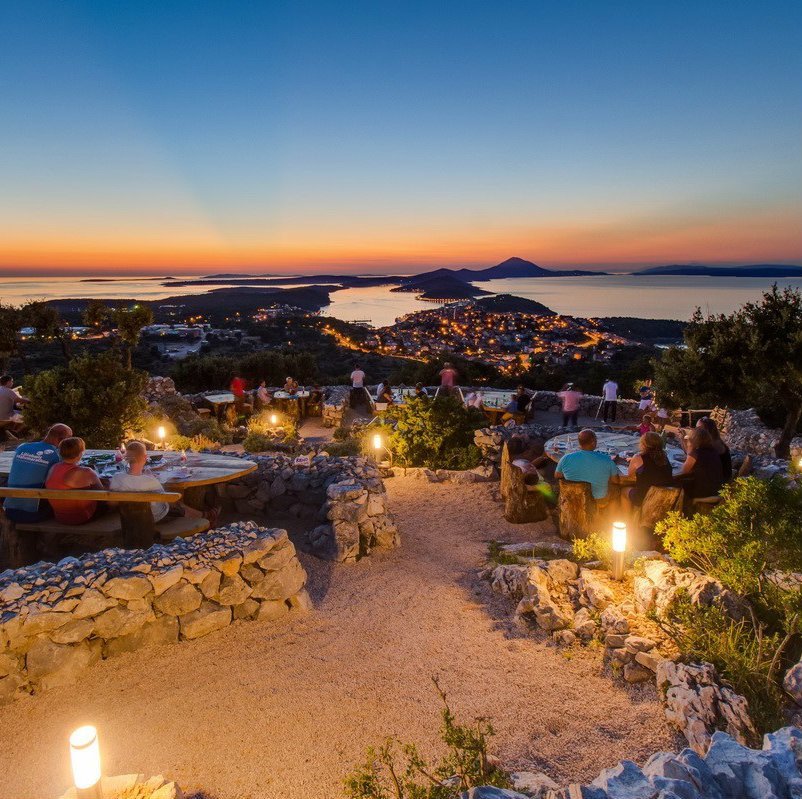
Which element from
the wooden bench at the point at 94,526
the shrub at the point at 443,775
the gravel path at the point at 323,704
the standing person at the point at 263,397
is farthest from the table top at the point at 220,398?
the shrub at the point at 443,775

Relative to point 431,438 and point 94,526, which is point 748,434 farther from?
point 94,526

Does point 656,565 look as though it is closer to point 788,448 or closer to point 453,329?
point 788,448

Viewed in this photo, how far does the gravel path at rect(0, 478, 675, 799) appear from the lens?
3209mm

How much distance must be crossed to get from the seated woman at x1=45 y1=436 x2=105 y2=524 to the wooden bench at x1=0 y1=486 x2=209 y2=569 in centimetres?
8

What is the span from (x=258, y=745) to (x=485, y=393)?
12.7m

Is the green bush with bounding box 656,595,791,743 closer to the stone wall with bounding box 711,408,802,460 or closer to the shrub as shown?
the shrub

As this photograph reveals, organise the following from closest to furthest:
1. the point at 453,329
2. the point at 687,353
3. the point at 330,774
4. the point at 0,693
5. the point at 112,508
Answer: the point at 330,774, the point at 0,693, the point at 112,508, the point at 687,353, the point at 453,329

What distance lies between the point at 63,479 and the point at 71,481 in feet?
0.33

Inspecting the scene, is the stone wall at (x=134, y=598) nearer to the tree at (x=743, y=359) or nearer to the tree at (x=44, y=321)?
A: the tree at (x=743, y=359)

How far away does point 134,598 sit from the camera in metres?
4.07

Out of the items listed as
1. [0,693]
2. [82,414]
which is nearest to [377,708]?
[0,693]

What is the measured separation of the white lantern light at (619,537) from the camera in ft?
16.3

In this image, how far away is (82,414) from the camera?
29.1 ft

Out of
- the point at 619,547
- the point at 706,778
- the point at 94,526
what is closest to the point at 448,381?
the point at 619,547
